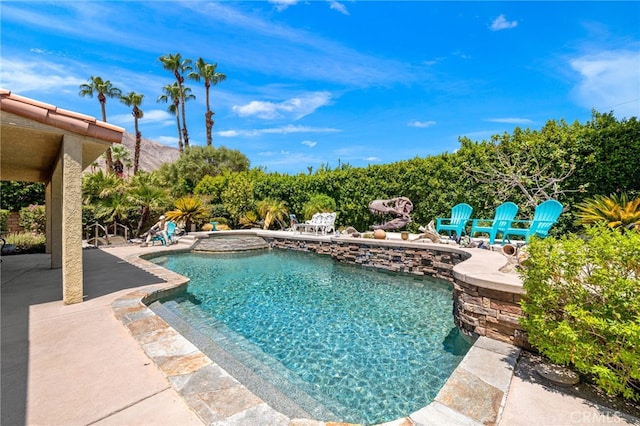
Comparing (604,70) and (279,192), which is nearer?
(604,70)

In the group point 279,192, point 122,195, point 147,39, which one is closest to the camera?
point 147,39

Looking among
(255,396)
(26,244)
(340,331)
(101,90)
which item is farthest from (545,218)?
(101,90)

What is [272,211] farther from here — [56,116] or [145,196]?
[56,116]

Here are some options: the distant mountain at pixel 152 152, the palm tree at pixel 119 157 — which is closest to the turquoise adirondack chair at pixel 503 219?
the palm tree at pixel 119 157

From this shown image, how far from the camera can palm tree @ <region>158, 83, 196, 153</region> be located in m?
28.9

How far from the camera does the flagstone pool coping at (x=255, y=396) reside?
199cm

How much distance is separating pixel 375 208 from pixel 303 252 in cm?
360

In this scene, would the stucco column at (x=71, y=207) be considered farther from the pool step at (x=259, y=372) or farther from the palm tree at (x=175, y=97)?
the palm tree at (x=175, y=97)

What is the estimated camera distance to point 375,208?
11906 millimetres

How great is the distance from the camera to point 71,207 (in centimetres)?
401

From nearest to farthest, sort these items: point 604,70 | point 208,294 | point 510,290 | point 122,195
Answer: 1. point 510,290
2. point 208,294
3. point 604,70
4. point 122,195

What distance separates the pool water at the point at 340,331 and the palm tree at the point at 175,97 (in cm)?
2666

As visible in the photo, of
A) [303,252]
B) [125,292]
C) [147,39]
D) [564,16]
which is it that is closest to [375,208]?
[303,252]

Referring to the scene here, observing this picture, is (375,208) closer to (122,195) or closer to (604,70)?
(604,70)
